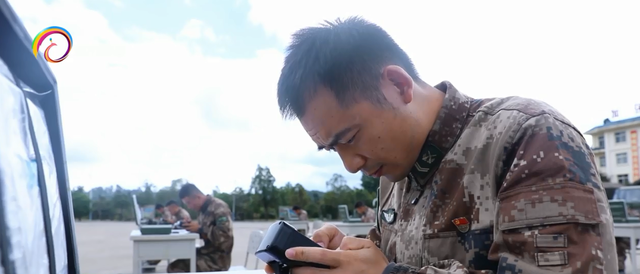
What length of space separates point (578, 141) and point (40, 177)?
3.53ft

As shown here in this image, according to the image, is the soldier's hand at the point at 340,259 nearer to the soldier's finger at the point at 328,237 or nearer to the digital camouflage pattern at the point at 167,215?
the soldier's finger at the point at 328,237

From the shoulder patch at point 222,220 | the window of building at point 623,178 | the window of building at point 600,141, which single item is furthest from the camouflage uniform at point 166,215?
the window of building at point 600,141

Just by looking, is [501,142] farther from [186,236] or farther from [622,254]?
[622,254]

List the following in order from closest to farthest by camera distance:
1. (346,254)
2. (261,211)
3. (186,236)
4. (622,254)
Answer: (346,254) < (186,236) < (622,254) < (261,211)

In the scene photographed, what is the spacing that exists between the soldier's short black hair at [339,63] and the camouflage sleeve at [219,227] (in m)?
5.35

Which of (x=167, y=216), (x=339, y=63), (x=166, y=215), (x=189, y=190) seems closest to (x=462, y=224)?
(x=339, y=63)

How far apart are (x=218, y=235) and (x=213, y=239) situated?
93 millimetres

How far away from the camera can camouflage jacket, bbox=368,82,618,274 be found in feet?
2.92

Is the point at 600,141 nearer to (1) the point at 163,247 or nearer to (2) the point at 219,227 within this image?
(2) the point at 219,227

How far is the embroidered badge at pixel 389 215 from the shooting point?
1428 mm

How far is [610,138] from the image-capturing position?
4619 cm

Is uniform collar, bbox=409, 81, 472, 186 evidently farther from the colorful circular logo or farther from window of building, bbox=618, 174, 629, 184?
window of building, bbox=618, 174, 629, 184

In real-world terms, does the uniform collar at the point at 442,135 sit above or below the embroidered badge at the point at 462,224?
above

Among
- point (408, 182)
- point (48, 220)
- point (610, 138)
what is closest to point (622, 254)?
point (408, 182)
